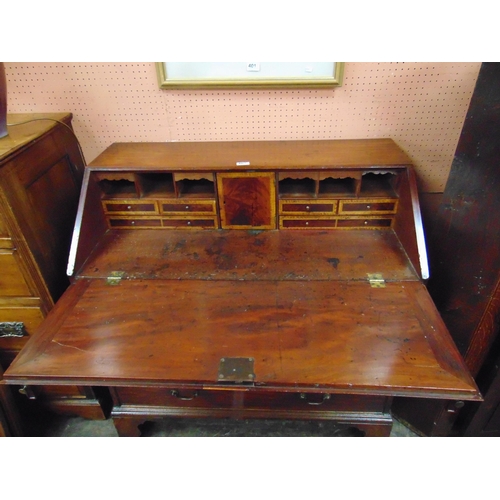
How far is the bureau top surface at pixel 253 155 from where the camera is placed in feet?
4.56

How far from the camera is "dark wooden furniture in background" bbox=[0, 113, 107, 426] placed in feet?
4.04

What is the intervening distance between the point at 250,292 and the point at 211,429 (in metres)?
0.86

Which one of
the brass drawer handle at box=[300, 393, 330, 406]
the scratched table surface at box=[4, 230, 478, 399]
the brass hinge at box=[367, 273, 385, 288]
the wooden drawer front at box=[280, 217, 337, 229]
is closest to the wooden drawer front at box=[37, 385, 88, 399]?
the scratched table surface at box=[4, 230, 478, 399]

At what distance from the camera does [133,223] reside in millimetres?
1537

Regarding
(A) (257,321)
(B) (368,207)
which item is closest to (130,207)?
(A) (257,321)

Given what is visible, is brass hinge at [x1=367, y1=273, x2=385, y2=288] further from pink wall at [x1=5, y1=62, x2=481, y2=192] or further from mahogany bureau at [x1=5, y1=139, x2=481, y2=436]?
pink wall at [x1=5, y1=62, x2=481, y2=192]

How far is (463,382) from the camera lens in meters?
0.91

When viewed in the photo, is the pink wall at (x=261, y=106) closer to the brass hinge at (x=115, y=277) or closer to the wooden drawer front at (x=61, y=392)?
the brass hinge at (x=115, y=277)

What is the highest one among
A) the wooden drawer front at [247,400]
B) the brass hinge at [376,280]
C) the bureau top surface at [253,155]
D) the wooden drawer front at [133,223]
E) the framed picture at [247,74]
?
the framed picture at [247,74]

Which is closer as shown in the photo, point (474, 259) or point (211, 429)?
point (474, 259)

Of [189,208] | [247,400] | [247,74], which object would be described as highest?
[247,74]

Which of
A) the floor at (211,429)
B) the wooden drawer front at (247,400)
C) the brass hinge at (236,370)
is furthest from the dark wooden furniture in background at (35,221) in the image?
the brass hinge at (236,370)

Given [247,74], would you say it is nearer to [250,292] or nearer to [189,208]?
[189,208]

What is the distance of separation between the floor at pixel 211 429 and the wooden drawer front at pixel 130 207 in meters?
0.97
